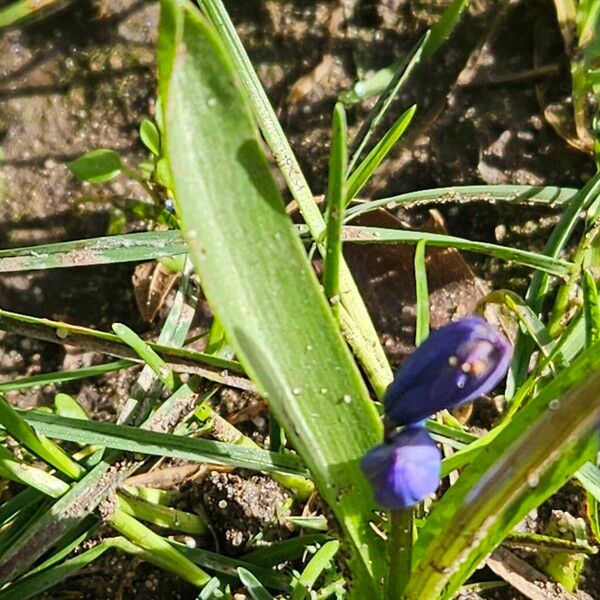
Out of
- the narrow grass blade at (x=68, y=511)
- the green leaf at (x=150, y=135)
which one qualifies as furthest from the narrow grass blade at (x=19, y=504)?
the green leaf at (x=150, y=135)

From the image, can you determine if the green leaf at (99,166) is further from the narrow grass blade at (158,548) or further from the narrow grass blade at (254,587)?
the narrow grass blade at (254,587)

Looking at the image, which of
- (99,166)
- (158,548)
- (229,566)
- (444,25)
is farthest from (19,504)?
(444,25)

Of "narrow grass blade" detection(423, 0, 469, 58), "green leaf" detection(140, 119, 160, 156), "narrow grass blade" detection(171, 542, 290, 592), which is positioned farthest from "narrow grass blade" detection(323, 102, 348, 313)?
"narrow grass blade" detection(423, 0, 469, 58)

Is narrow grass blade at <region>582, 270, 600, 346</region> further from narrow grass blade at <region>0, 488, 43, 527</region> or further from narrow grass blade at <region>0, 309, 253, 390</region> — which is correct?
narrow grass blade at <region>0, 488, 43, 527</region>

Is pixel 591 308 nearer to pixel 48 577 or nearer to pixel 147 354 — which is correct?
pixel 147 354

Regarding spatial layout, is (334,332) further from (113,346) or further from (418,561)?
(113,346)
